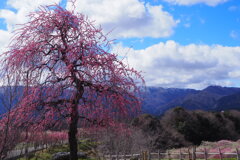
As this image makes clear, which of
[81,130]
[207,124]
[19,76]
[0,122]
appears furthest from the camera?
→ [207,124]

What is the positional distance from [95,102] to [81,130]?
1456 millimetres

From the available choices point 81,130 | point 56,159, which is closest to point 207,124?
point 56,159

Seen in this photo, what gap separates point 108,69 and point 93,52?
0.58m

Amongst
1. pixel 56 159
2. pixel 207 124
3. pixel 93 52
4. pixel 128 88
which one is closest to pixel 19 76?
pixel 93 52

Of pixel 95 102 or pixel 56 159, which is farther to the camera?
pixel 56 159

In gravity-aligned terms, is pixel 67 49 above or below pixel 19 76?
above

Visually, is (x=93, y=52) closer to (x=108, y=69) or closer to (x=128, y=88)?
(x=108, y=69)

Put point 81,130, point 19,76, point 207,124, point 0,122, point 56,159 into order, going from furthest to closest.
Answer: point 207,124 < point 56,159 < point 81,130 < point 0,122 < point 19,76

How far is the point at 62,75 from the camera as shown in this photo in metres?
7.41

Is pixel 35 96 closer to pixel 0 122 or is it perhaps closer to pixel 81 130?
pixel 0 122

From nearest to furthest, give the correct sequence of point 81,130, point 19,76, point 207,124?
point 19,76, point 81,130, point 207,124

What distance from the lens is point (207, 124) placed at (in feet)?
160

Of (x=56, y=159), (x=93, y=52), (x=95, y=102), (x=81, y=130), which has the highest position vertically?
(x=93, y=52)

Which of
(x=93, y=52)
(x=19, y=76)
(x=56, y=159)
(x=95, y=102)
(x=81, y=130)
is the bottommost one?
(x=56, y=159)
